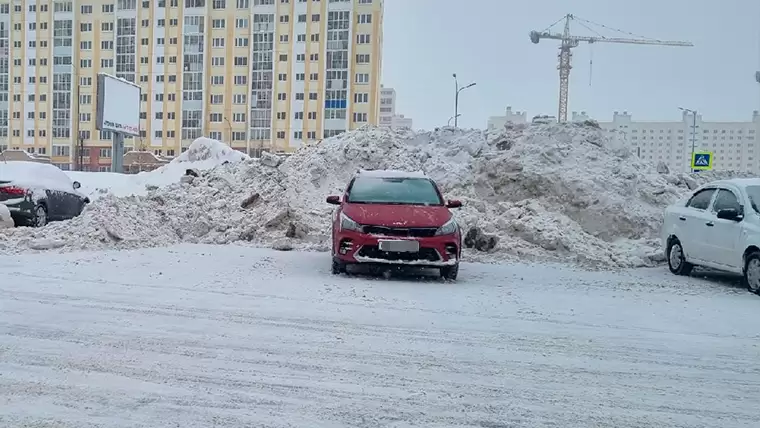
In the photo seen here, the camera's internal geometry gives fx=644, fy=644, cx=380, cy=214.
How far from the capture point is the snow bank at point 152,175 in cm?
2241

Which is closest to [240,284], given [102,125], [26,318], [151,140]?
[26,318]

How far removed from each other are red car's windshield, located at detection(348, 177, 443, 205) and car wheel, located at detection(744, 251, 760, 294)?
4.30 meters

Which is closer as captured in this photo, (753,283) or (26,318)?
(26,318)

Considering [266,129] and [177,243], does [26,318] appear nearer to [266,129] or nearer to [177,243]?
[177,243]

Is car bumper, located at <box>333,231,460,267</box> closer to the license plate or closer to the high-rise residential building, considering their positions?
the license plate

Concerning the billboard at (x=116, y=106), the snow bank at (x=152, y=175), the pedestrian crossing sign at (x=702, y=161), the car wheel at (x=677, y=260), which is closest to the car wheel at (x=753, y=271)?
the car wheel at (x=677, y=260)

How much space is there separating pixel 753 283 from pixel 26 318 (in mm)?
8772

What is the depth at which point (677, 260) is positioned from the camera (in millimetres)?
10680

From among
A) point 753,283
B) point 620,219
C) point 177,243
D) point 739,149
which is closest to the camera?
point 753,283

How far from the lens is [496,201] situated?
573 inches

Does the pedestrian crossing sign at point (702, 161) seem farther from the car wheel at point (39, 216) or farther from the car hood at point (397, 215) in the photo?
the car wheel at point (39, 216)

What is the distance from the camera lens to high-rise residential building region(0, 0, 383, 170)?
7806 cm

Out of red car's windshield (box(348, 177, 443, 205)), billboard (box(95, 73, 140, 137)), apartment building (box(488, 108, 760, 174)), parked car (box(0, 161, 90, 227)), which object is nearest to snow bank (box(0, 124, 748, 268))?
parked car (box(0, 161, 90, 227))

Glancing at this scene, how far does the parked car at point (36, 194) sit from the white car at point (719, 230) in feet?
40.3
